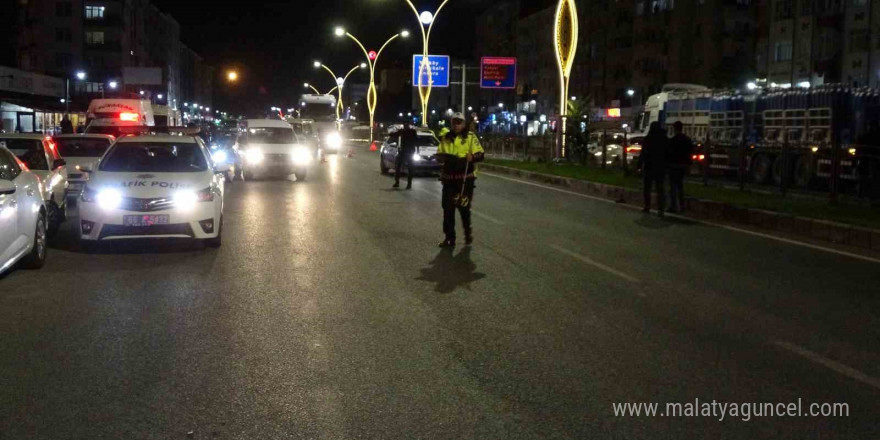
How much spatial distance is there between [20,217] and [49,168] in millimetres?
4992

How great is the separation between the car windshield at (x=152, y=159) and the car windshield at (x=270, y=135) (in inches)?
587

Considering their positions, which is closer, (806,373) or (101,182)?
(806,373)

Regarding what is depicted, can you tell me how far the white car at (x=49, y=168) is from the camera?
14.7 meters

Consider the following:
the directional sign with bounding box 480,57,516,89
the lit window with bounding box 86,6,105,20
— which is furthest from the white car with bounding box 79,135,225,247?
the lit window with bounding box 86,6,105,20

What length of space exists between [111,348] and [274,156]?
70.0ft

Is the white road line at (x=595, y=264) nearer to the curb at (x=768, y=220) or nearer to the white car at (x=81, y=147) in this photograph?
the curb at (x=768, y=220)

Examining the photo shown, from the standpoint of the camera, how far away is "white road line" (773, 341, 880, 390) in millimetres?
6355

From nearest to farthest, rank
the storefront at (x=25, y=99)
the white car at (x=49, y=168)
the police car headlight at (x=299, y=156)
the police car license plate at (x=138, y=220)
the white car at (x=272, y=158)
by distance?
1. the police car license plate at (x=138, y=220)
2. the white car at (x=49, y=168)
3. the white car at (x=272, y=158)
4. the police car headlight at (x=299, y=156)
5. the storefront at (x=25, y=99)

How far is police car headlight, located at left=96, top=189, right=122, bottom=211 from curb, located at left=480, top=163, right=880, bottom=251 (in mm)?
10448

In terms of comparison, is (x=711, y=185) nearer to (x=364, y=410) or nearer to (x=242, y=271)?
(x=242, y=271)

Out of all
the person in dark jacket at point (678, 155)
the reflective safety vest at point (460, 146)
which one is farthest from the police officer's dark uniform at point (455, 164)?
the person in dark jacket at point (678, 155)

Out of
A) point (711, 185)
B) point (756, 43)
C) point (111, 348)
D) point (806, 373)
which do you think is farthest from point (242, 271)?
point (756, 43)

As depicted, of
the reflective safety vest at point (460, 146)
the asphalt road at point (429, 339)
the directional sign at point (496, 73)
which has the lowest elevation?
the asphalt road at point (429, 339)

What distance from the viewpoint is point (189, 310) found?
28.5 feet
